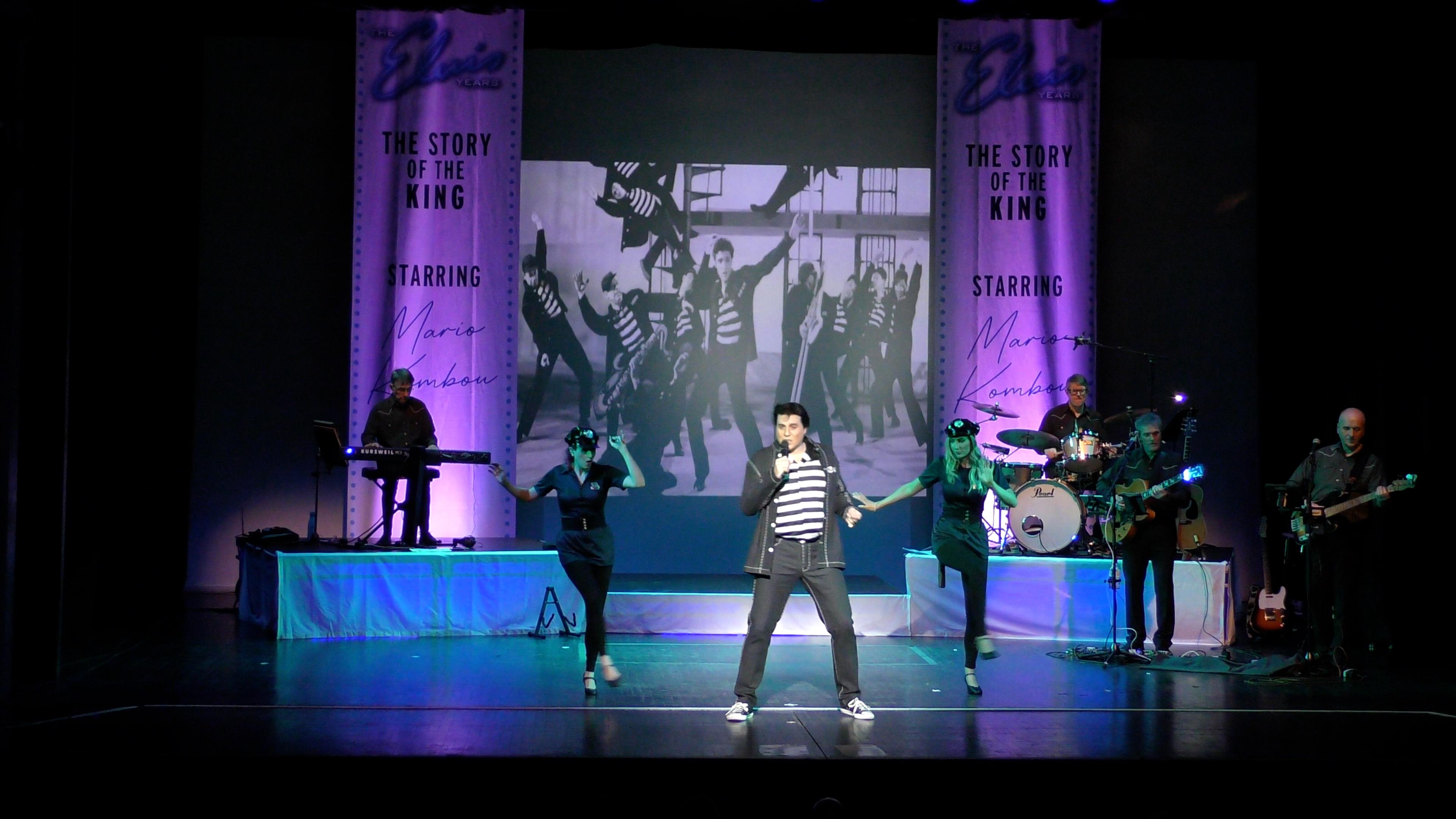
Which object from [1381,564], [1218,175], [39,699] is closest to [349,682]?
[39,699]

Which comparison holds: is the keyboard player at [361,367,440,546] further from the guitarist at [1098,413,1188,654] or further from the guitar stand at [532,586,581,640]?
the guitarist at [1098,413,1188,654]

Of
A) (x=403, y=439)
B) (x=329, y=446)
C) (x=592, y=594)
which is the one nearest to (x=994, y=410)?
(x=592, y=594)

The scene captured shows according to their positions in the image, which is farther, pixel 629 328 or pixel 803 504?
pixel 629 328

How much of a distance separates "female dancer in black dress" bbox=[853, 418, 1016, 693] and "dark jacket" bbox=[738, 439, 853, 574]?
0.87 metres

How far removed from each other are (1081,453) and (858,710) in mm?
3908

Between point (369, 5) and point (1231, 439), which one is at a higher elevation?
point (369, 5)

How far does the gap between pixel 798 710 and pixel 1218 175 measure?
7736mm

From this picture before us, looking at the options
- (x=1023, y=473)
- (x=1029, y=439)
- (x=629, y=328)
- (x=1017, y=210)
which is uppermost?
(x=1017, y=210)

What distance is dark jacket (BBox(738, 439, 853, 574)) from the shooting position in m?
6.49

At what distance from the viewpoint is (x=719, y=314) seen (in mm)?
11703

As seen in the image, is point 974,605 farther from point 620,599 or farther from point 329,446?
point 329,446

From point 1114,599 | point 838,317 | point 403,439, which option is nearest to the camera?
point 1114,599

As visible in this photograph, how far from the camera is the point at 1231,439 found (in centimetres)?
1177

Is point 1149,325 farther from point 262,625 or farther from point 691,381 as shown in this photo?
point 262,625
